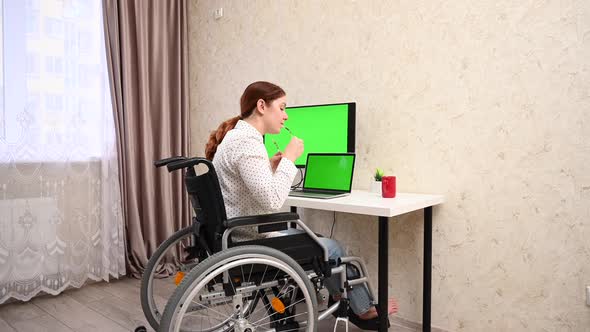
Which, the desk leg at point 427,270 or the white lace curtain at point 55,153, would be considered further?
the white lace curtain at point 55,153

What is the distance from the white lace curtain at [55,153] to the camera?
8.09ft

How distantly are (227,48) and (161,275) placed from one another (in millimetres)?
1673

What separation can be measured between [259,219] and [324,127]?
0.93 m

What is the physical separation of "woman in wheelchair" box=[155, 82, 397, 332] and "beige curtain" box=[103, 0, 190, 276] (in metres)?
1.51

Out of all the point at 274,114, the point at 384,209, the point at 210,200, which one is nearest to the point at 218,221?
the point at 210,200

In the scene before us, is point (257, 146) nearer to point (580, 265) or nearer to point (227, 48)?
point (580, 265)

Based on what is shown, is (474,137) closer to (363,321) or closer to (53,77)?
(363,321)

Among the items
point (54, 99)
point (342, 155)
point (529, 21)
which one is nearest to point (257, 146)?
point (342, 155)

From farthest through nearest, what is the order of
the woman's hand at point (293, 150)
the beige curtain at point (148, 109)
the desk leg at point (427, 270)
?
the beige curtain at point (148, 109)
the desk leg at point (427, 270)
the woman's hand at point (293, 150)

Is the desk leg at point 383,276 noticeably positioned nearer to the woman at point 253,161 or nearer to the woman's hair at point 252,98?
the woman at point 253,161

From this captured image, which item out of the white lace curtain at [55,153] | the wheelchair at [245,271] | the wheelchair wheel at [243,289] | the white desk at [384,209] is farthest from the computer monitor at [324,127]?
the white lace curtain at [55,153]

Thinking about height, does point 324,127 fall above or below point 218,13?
below

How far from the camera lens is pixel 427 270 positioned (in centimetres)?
200

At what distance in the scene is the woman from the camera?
4.67ft
